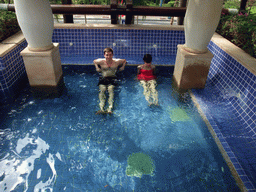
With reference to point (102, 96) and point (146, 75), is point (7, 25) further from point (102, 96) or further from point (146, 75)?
point (146, 75)

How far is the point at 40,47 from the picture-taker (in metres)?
4.09

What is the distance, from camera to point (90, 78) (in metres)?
5.01

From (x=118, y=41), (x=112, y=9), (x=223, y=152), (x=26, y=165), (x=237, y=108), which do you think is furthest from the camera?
(x=118, y=41)

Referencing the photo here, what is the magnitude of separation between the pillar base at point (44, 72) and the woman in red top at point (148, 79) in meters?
1.95

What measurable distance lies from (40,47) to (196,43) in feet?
10.9

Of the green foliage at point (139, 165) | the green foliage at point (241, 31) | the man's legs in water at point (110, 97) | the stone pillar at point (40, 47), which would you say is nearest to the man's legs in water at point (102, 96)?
the man's legs in water at point (110, 97)

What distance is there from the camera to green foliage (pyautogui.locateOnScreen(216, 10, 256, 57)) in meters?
4.51

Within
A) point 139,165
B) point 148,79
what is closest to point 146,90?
point 148,79

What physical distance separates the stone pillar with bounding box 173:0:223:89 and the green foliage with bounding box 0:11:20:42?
446cm

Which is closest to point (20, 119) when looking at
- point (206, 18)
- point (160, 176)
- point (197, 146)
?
point (160, 176)

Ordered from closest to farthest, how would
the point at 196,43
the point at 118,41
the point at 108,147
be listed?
the point at 108,147 < the point at 196,43 < the point at 118,41

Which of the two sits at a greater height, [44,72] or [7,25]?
[7,25]

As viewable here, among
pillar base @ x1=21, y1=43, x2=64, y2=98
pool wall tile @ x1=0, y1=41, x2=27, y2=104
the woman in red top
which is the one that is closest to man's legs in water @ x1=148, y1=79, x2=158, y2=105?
the woman in red top

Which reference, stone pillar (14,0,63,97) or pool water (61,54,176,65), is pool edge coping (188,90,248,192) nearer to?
pool water (61,54,176,65)
